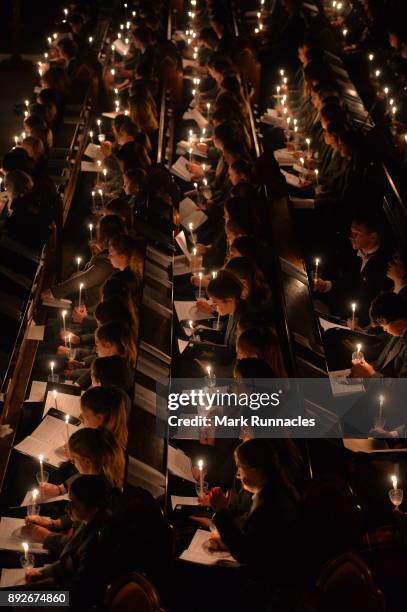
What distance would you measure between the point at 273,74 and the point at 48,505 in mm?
10077

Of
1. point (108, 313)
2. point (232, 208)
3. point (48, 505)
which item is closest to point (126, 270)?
point (108, 313)

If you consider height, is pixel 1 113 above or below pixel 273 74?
below

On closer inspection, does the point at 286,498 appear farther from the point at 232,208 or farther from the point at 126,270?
the point at 232,208

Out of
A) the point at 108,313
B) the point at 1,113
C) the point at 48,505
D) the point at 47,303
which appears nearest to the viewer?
the point at 48,505

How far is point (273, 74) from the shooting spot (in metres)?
13.4

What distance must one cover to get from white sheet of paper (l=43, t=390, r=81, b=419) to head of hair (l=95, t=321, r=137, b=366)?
597mm

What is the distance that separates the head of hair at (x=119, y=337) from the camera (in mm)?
6113

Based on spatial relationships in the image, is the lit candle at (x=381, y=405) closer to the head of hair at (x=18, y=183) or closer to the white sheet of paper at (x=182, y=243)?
the white sheet of paper at (x=182, y=243)

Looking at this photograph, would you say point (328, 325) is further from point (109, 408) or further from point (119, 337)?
point (109, 408)

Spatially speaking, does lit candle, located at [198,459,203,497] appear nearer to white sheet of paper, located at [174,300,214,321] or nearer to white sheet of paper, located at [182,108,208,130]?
white sheet of paper, located at [174,300,214,321]

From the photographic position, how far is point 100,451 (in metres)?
5.00

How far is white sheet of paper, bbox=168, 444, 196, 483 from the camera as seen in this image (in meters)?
5.52

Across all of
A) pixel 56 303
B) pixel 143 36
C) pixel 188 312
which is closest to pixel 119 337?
pixel 188 312

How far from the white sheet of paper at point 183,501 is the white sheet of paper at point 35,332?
265 cm
